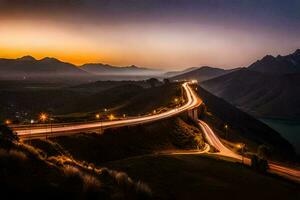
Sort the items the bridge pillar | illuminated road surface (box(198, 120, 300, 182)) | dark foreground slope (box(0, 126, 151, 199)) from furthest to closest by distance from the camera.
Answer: the bridge pillar < illuminated road surface (box(198, 120, 300, 182)) < dark foreground slope (box(0, 126, 151, 199))

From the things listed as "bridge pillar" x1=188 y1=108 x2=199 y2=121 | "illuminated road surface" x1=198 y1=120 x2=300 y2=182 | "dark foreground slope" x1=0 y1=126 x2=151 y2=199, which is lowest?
"illuminated road surface" x1=198 y1=120 x2=300 y2=182

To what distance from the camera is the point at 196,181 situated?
28.5 m

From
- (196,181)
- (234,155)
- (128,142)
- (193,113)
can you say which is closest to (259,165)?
(234,155)

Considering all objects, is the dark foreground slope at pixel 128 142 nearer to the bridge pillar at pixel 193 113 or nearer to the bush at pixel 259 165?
the bush at pixel 259 165

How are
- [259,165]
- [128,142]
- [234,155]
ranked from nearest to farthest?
[128,142] < [259,165] < [234,155]

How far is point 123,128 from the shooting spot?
5250cm

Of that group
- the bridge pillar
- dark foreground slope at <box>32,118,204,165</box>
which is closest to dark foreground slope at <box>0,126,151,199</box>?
dark foreground slope at <box>32,118,204,165</box>

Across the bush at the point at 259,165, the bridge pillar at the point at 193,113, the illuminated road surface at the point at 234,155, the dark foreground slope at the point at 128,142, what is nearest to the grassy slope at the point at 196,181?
the dark foreground slope at the point at 128,142

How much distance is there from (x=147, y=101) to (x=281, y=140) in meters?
62.7

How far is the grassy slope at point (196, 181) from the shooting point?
25.5 metres

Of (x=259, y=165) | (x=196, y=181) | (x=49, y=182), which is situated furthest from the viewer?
(x=259, y=165)

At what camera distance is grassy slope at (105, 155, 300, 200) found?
83.6 ft

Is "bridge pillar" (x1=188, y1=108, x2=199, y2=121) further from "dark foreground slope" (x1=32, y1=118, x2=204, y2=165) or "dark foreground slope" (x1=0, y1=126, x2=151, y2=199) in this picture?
"dark foreground slope" (x1=0, y1=126, x2=151, y2=199)

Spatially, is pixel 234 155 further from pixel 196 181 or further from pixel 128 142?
pixel 196 181
